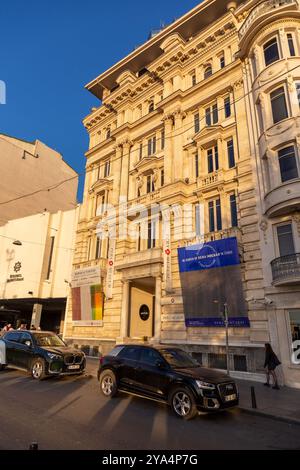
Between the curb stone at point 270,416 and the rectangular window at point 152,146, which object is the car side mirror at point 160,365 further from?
the rectangular window at point 152,146

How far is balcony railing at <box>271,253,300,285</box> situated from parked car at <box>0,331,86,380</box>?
30.9 ft

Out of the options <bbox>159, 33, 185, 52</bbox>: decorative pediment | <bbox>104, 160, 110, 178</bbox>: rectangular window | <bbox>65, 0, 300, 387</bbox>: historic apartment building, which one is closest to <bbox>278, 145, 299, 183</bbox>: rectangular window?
<bbox>65, 0, 300, 387</bbox>: historic apartment building

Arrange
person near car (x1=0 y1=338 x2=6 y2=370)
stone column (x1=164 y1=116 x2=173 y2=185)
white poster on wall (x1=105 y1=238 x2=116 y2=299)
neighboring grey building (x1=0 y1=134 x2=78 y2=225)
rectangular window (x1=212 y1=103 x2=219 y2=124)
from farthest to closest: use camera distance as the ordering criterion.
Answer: neighboring grey building (x1=0 y1=134 x2=78 y2=225)
white poster on wall (x1=105 y1=238 x2=116 y2=299)
stone column (x1=164 y1=116 x2=173 y2=185)
rectangular window (x1=212 y1=103 x2=219 y2=124)
person near car (x1=0 y1=338 x2=6 y2=370)

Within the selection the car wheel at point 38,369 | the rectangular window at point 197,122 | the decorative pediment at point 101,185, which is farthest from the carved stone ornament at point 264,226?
the decorative pediment at point 101,185

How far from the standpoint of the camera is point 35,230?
101 feet

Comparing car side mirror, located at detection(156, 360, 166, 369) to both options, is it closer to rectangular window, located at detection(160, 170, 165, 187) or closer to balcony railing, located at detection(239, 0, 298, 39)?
rectangular window, located at detection(160, 170, 165, 187)

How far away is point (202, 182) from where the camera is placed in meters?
19.6

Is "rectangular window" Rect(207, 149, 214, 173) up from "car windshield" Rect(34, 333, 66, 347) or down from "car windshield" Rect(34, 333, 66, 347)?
up

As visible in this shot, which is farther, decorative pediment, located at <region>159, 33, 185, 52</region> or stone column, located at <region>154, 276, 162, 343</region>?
decorative pediment, located at <region>159, 33, 185, 52</region>

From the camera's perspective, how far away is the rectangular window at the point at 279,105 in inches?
638

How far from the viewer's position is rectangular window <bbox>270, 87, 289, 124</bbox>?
16.2m

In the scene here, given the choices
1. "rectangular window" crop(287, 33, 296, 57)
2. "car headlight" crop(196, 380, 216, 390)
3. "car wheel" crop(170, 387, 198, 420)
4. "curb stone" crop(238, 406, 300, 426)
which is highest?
"rectangular window" crop(287, 33, 296, 57)
